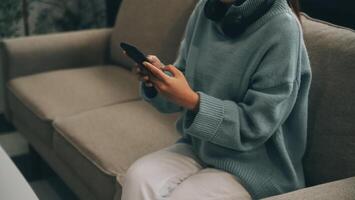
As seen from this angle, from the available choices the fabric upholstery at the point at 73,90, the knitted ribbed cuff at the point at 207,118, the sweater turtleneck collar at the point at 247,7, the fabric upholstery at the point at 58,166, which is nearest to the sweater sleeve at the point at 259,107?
the knitted ribbed cuff at the point at 207,118

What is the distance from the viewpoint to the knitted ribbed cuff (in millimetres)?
1121

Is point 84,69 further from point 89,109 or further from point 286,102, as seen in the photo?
point 286,102

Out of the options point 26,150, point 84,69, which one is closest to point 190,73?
point 84,69

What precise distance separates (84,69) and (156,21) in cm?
42

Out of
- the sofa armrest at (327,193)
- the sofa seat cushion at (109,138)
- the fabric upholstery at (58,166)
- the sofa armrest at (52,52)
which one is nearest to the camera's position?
the sofa armrest at (327,193)

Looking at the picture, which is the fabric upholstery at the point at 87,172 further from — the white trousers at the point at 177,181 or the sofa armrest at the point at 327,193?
the sofa armrest at the point at 327,193

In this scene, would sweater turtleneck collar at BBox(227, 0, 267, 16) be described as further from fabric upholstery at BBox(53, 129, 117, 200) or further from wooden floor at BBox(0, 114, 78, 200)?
wooden floor at BBox(0, 114, 78, 200)

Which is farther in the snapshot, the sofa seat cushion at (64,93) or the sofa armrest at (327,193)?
the sofa seat cushion at (64,93)

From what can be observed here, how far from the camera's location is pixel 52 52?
7.38 feet

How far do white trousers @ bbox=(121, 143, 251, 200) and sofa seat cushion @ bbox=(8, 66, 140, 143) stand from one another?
642 millimetres

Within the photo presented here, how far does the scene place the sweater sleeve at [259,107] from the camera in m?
1.10

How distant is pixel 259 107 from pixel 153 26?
1.07 m

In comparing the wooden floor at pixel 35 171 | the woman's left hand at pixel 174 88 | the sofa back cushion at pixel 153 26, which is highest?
the woman's left hand at pixel 174 88

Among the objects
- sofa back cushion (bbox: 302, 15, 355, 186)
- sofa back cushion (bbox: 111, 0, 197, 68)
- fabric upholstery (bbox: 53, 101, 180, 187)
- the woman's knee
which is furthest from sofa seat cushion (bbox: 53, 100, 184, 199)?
sofa back cushion (bbox: 302, 15, 355, 186)
